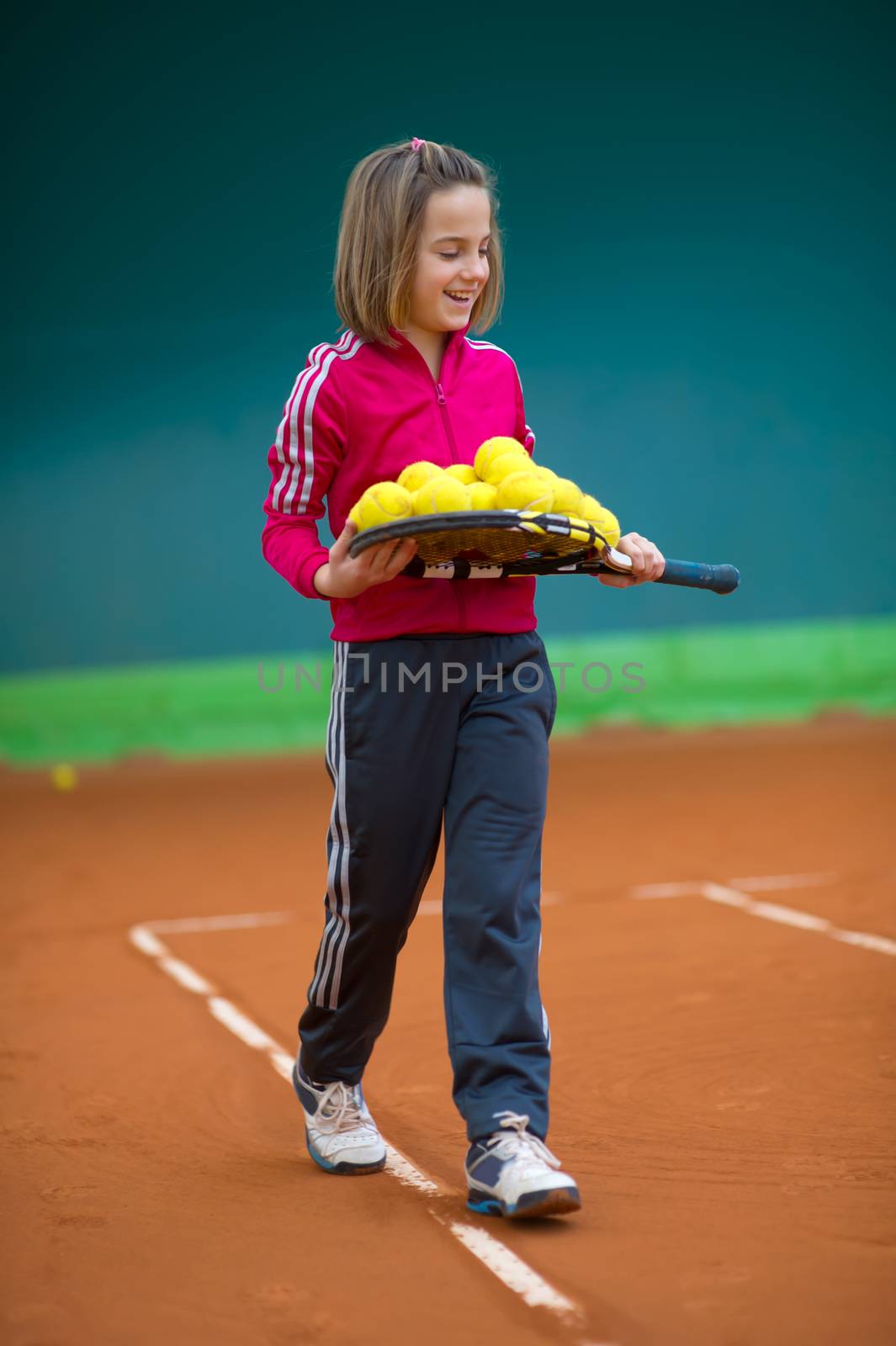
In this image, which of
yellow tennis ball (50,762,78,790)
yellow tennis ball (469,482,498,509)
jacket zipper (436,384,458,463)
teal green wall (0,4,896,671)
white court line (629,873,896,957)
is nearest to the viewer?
yellow tennis ball (469,482,498,509)

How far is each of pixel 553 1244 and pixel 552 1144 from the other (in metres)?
0.48

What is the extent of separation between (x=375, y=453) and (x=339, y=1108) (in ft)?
3.60

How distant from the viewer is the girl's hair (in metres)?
2.40

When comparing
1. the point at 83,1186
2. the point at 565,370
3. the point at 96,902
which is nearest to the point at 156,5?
the point at 565,370

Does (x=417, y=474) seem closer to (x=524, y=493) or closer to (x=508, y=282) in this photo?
(x=524, y=493)

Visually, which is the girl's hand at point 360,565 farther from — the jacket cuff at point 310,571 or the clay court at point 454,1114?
the clay court at point 454,1114

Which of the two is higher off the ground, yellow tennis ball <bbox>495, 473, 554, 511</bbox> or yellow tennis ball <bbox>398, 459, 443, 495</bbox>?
yellow tennis ball <bbox>398, 459, 443, 495</bbox>

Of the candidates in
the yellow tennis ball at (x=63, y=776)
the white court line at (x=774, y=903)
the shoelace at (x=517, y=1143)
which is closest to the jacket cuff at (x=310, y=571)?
the shoelace at (x=517, y=1143)

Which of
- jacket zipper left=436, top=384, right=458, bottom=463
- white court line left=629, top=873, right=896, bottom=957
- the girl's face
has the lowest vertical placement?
white court line left=629, top=873, right=896, bottom=957

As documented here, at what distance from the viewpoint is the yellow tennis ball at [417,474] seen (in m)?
2.29

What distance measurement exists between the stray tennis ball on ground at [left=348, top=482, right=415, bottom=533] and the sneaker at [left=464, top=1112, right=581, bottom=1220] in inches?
35.6

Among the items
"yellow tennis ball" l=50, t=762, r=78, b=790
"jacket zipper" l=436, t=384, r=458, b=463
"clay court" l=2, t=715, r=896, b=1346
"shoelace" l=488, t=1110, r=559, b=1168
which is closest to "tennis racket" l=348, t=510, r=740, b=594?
"jacket zipper" l=436, t=384, r=458, b=463

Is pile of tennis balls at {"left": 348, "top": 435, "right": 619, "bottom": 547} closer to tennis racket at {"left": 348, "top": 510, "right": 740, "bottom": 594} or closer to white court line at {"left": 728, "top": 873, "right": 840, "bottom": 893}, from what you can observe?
tennis racket at {"left": 348, "top": 510, "right": 740, "bottom": 594}

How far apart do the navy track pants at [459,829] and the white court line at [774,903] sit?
1979mm
